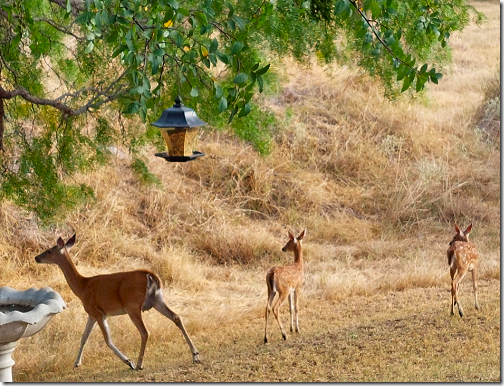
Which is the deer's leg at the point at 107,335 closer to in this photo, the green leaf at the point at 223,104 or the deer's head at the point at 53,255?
the deer's head at the point at 53,255

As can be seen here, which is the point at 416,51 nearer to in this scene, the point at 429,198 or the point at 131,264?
the point at 131,264

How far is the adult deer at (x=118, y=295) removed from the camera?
6.15 meters

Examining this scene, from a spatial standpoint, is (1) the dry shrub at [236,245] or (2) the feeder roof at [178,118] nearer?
(2) the feeder roof at [178,118]

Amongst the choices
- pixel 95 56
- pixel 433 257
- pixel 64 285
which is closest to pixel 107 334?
pixel 95 56

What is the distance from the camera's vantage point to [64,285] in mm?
9094

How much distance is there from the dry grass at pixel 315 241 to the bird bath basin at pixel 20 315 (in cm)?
81

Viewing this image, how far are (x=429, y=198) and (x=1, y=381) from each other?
7.69 meters

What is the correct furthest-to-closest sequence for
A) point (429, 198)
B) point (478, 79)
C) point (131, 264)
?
point (478, 79) → point (429, 198) → point (131, 264)

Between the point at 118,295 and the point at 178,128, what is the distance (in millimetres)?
2190

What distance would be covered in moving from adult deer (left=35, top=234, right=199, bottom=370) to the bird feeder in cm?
171

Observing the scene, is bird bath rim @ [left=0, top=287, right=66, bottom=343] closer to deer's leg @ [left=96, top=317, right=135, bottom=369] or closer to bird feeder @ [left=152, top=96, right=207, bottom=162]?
deer's leg @ [left=96, top=317, right=135, bottom=369]

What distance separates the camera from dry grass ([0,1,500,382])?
6672mm

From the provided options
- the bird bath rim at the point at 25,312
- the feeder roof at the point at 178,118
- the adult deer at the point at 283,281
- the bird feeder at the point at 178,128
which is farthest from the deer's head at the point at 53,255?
the feeder roof at the point at 178,118

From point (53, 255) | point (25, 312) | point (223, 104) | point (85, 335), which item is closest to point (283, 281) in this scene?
point (85, 335)
